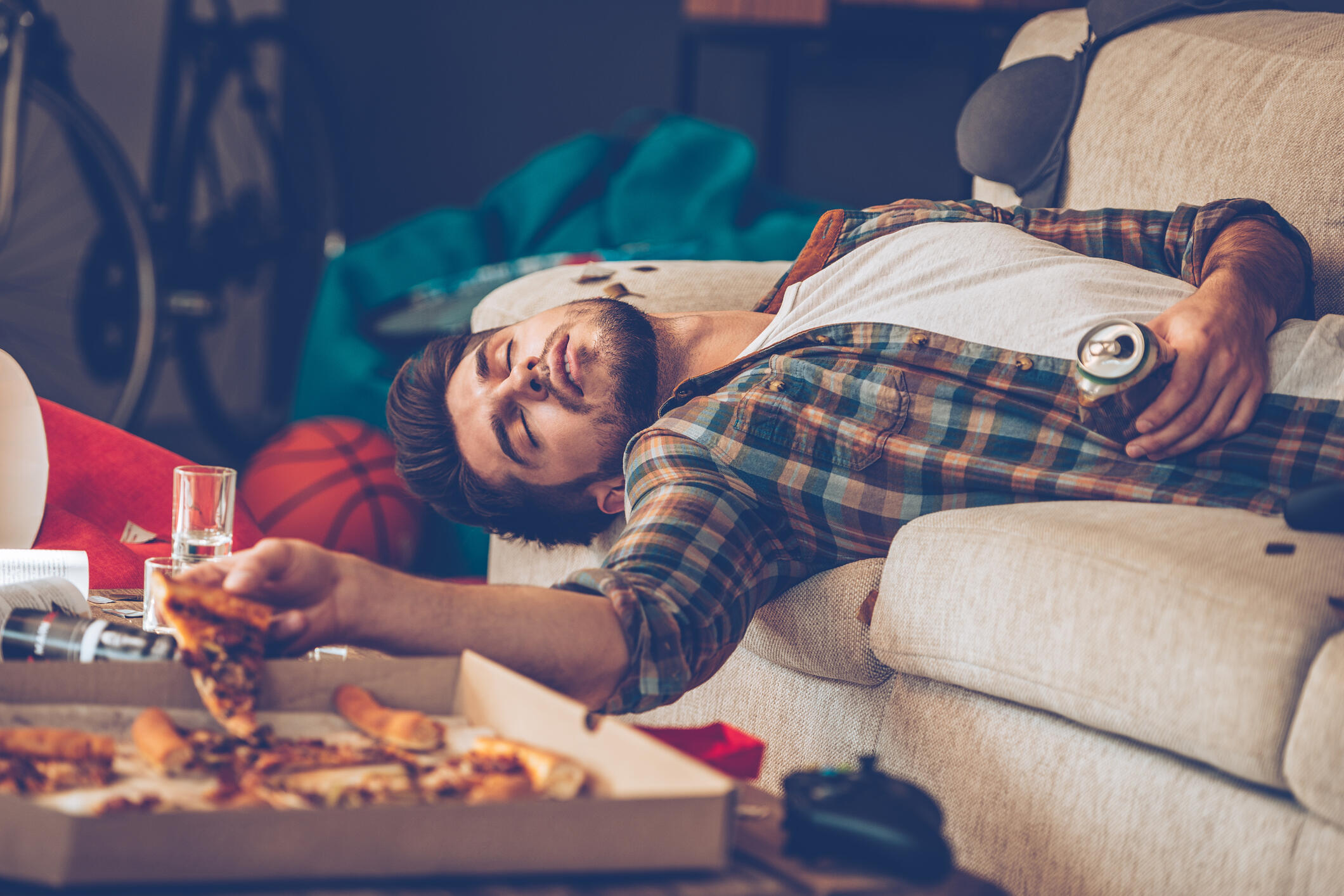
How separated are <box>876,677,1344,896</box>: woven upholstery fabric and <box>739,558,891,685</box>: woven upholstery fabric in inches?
2.0

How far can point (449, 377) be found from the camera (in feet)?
5.41

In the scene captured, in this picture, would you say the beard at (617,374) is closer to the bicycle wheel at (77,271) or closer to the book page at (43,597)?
the book page at (43,597)

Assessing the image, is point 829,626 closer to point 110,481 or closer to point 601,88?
point 110,481

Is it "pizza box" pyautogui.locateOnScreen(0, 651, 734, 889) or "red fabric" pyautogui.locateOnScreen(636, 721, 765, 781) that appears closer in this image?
"pizza box" pyautogui.locateOnScreen(0, 651, 734, 889)

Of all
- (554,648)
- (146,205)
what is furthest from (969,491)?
(146,205)

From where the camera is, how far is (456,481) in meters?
1.62

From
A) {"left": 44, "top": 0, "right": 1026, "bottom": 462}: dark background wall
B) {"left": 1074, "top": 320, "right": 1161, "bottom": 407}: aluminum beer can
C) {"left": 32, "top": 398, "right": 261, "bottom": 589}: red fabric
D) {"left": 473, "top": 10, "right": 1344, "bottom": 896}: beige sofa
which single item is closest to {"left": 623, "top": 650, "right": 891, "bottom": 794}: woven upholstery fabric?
{"left": 473, "top": 10, "right": 1344, "bottom": 896}: beige sofa

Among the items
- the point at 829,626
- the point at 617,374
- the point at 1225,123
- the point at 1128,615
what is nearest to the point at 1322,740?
the point at 1128,615

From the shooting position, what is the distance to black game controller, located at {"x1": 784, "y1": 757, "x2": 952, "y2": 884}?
0.59 metres

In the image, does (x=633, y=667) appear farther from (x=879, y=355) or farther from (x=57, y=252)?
(x=57, y=252)

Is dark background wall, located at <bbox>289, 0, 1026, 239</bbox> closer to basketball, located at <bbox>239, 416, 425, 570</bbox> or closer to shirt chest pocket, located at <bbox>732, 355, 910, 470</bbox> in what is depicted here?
basketball, located at <bbox>239, 416, 425, 570</bbox>

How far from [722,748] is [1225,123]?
1.22 m

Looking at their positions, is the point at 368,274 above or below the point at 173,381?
above

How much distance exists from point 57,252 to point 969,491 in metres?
2.98
